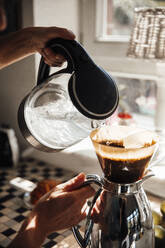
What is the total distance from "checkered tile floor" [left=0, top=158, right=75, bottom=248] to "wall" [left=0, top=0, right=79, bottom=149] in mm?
237

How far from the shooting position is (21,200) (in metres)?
1.06

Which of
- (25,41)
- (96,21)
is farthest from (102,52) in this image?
(25,41)

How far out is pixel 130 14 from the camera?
138 cm

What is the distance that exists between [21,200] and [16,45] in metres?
0.53

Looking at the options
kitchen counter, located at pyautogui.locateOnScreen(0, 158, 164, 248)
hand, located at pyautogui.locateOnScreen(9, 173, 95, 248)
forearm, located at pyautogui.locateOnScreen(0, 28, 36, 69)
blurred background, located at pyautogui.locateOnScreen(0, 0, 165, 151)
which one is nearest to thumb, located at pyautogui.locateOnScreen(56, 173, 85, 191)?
hand, located at pyautogui.locateOnScreen(9, 173, 95, 248)

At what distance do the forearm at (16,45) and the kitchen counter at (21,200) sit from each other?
1.49 ft

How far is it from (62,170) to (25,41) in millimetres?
687

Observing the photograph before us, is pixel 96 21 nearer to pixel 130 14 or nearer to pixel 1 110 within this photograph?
pixel 130 14

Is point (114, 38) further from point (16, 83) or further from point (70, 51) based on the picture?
point (70, 51)

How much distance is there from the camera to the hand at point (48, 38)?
631 mm

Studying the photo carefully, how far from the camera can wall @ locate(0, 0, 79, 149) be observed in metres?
1.33

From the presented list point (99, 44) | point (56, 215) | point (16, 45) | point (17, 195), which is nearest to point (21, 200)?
point (17, 195)

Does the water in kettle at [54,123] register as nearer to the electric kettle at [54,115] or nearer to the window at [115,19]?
the electric kettle at [54,115]

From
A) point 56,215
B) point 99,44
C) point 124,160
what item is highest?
point 99,44
